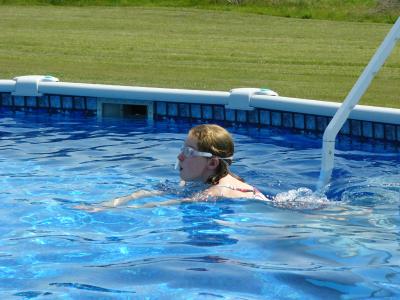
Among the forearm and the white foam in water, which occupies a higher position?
the forearm

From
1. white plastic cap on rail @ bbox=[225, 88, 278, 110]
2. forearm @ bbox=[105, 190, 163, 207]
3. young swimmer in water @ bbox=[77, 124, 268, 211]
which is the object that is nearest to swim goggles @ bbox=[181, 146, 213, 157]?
young swimmer in water @ bbox=[77, 124, 268, 211]

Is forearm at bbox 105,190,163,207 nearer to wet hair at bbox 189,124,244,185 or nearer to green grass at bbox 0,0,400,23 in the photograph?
wet hair at bbox 189,124,244,185

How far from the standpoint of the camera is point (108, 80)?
1098 centimetres

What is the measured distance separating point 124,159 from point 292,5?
1715 centimetres

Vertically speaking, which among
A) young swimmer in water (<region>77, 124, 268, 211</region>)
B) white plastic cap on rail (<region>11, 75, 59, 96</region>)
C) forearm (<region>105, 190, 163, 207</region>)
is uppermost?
white plastic cap on rail (<region>11, 75, 59, 96</region>)

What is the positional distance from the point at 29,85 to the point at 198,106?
1.90m

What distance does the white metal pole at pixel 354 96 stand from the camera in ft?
19.6

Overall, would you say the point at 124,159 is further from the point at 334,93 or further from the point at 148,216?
the point at 334,93

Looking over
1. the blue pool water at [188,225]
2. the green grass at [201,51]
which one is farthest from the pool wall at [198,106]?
the green grass at [201,51]

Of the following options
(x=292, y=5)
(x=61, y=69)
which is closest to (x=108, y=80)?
(x=61, y=69)

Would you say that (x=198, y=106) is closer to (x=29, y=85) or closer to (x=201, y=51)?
(x=29, y=85)

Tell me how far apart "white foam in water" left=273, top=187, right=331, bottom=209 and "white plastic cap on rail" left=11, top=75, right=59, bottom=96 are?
13.3 feet

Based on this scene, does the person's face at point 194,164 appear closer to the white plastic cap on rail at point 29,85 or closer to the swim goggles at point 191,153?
the swim goggles at point 191,153

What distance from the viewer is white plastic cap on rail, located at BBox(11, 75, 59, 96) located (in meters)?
9.99
